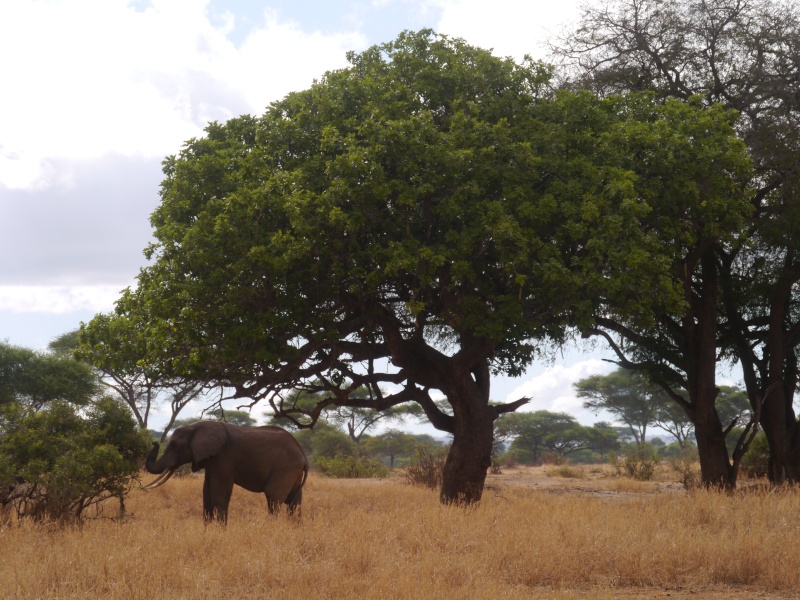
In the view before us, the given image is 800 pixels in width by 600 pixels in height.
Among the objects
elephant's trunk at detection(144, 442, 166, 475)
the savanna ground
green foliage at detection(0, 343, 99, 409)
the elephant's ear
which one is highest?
green foliage at detection(0, 343, 99, 409)

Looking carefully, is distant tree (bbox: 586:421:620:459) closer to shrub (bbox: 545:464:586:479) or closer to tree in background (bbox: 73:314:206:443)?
shrub (bbox: 545:464:586:479)

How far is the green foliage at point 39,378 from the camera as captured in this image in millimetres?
33656

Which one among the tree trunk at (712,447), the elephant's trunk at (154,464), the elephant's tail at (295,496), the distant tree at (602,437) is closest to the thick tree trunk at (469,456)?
the elephant's tail at (295,496)

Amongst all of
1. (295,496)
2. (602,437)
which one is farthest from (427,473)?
(602,437)

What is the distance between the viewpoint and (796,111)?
20.2 meters

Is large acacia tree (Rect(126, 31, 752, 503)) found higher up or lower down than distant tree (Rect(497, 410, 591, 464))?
higher up

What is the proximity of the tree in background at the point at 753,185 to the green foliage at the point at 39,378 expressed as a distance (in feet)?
74.2

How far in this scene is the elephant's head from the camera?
13930mm

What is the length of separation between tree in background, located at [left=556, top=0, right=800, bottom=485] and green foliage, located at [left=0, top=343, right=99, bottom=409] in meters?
22.6

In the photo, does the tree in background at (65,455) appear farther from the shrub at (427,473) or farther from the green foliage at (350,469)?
the green foliage at (350,469)

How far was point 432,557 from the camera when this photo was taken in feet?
30.5

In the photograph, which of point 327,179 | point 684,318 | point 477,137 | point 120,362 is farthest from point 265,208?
point 684,318

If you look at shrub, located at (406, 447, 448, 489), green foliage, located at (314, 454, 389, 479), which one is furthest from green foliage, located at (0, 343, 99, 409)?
shrub, located at (406, 447, 448, 489)

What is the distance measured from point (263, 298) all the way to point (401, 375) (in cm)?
432
